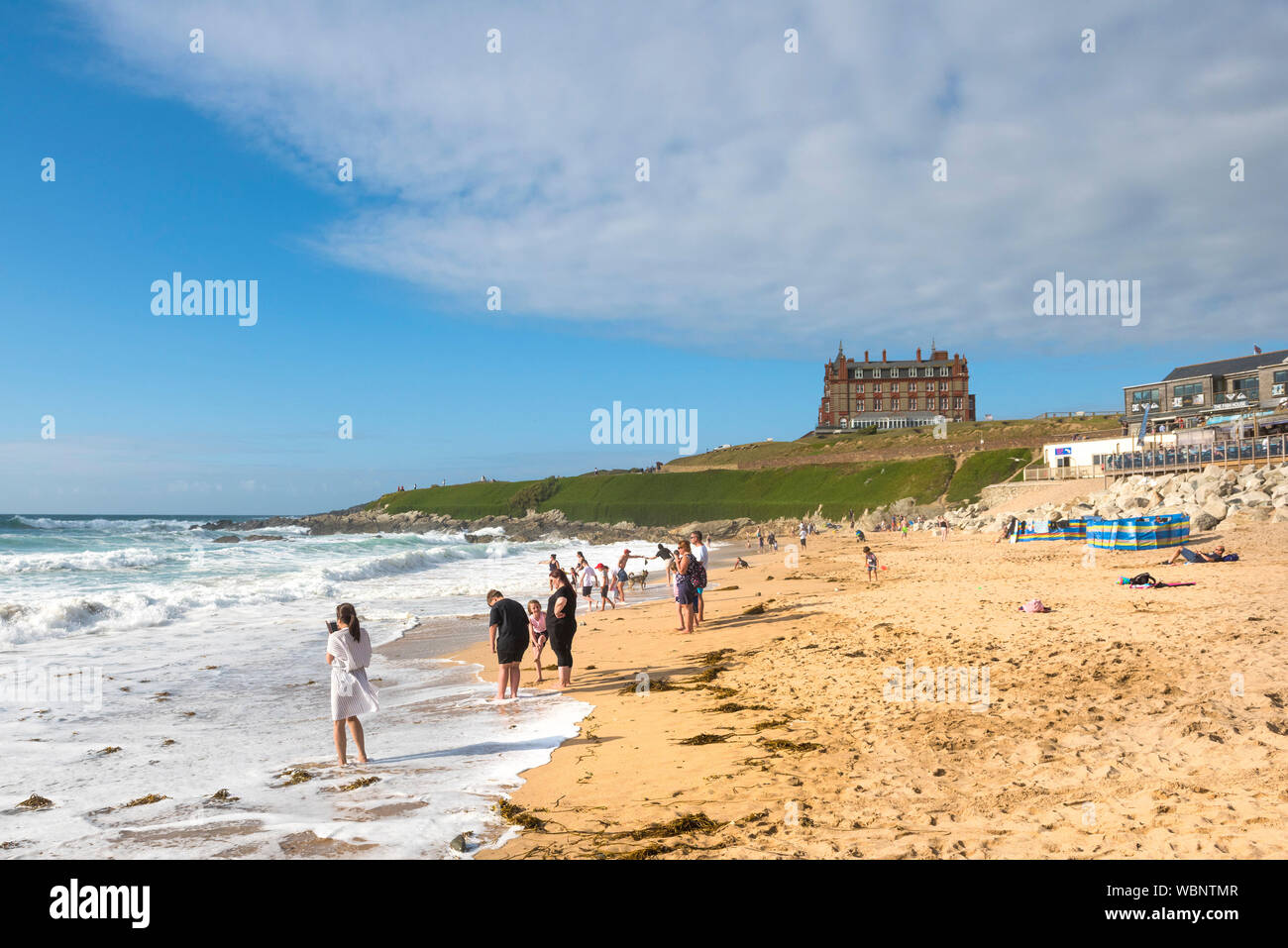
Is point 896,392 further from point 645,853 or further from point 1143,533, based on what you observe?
point 645,853

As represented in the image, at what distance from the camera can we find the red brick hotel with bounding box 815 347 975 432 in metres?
99.4

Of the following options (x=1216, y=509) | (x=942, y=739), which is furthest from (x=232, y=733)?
(x=1216, y=509)

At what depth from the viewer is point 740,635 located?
1348cm

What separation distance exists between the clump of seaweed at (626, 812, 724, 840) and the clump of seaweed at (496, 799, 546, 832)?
80 centimetres

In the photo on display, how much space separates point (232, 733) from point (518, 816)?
5129 millimetres

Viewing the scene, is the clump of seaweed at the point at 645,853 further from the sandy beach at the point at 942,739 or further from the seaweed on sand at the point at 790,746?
the seaweed on sand at the point at 790,746

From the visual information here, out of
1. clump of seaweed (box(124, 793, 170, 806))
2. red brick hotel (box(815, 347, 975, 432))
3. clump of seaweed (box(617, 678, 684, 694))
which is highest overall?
red brick hotel (box(815, 347, 975, 432))

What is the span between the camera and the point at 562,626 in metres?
10.9

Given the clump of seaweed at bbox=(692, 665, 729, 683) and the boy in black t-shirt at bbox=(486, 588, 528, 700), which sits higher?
the boy in black t-shirt at bbox=(486, 588, 528, 700)

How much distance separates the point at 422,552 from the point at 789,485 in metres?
46.7

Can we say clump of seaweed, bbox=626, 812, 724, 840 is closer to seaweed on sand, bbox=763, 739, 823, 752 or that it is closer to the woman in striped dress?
seaweed on sand, bbox=763, 739, 823, 752

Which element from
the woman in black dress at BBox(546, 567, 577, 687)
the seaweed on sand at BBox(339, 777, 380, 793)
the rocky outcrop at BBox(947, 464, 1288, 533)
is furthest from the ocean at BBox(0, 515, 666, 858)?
the rocky outcrop at BBox(947, 464, 1288, 533)

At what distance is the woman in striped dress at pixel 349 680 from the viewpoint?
7.23 meters
